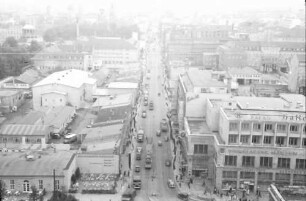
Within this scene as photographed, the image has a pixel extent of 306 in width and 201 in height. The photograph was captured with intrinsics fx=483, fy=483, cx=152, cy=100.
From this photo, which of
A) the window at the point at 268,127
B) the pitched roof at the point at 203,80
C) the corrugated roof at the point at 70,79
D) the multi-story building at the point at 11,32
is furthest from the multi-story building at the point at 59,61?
the window at the point at 268,127

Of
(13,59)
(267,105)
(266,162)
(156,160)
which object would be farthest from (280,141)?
(13,59)

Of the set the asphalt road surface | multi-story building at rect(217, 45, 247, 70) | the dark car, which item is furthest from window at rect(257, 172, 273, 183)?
multi-story building at rect(217, 45, 247, 70)

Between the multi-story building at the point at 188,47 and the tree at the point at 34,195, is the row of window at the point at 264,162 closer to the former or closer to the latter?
the tree at the point at 34,195

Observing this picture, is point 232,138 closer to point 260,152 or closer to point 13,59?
point 260,152

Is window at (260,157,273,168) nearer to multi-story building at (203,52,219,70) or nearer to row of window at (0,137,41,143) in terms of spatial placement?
row of window at (0,137,41,143)

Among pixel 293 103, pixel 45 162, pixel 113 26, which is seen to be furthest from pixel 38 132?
pixel 113 26

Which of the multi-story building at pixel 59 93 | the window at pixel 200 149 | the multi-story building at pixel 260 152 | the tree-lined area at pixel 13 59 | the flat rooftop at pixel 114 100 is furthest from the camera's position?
the tree-lined area at pixel 13 59
